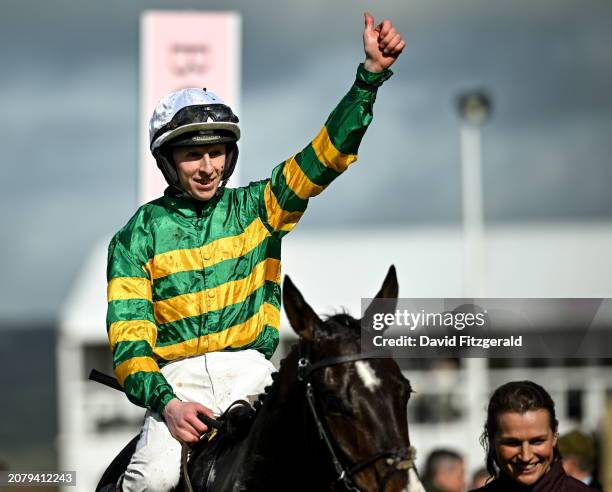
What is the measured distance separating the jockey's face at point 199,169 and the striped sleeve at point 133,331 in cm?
35

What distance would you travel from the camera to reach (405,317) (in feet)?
15.6

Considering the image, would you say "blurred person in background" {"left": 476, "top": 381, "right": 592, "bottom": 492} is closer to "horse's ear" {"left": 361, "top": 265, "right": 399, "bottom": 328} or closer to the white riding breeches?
"horse's ear" {"left": 361, "top": 265, "right": 399, "bottom": 328}

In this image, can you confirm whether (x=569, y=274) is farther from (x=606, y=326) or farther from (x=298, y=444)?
(x=298, y=444)

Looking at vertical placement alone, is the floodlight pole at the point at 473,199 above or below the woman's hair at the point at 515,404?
above

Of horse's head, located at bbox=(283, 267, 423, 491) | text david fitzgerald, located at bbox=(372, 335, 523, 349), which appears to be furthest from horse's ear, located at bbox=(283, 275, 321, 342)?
text david fitzgerald, located at bbox=(372, 335, 523, 349)

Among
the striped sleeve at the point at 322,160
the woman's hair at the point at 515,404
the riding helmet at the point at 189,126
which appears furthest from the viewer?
→ the riding helmet at the point at 189,126

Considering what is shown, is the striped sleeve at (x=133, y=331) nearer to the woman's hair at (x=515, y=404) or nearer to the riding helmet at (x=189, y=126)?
the riding helmet at (x=189, y=126)

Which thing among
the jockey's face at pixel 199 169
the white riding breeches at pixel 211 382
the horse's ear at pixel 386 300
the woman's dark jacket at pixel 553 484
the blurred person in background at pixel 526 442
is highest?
the jockey's face at pixel 199 169

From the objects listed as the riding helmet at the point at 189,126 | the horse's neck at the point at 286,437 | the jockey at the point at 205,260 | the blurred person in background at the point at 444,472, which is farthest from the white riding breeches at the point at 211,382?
the blurred person in background at the point at 444,472

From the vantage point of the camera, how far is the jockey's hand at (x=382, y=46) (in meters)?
4.37

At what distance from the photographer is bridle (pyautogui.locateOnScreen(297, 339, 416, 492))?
3.58 metres

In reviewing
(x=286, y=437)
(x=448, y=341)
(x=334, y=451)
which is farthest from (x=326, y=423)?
(x=448, y=341)

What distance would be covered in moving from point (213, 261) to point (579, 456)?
3.35 metres

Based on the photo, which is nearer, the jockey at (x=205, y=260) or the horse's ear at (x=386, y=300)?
the horse's ear at (x=386, y=300)
